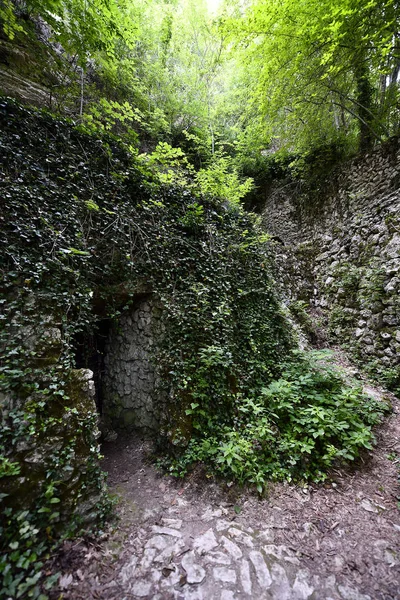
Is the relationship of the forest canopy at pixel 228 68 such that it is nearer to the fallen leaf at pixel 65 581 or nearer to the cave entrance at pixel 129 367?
the cave entrance at pixel 129 367

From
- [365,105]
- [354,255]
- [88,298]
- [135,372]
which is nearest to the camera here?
[88,298]

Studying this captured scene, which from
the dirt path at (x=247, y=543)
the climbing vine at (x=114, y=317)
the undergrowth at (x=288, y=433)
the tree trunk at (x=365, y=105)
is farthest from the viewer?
the tree trunk at (x=365, y=105)

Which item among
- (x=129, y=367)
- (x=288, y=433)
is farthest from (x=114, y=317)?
(x=288, y=433)

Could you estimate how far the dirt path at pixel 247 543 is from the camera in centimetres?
184

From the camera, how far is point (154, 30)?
6.98m

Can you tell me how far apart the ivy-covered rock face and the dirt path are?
42 cm

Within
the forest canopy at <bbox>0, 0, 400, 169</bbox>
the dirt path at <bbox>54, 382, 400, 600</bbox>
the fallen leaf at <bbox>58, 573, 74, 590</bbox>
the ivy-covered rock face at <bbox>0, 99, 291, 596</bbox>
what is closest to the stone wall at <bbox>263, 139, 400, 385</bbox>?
the forest canopy at <bbox>0, 0, 400, 169</bbox>

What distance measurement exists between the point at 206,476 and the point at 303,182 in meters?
8.37

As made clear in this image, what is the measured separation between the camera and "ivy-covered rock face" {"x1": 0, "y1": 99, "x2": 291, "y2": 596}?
6.86ft

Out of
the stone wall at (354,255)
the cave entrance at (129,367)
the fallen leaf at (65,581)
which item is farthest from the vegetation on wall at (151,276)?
the stone wall at (354,255)

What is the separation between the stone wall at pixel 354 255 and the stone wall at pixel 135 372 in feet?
13.5

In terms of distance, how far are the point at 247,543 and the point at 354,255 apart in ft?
18.6

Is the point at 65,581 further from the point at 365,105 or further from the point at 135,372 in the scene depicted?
the point at 365,105

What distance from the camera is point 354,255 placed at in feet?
18.1
